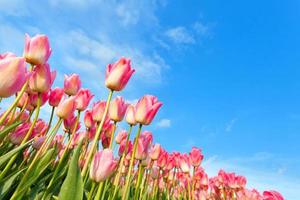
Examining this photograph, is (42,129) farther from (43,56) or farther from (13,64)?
(13,64)

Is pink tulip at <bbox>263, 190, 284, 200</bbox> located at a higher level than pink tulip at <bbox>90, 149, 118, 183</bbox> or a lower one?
lower

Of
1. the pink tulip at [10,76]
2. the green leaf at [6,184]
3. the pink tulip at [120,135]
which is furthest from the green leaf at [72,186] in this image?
the pink tulip at [120,135]

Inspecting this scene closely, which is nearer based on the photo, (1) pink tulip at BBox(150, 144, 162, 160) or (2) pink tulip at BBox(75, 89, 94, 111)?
(2) pink tulip at BBox(75, 89, 94, 111)

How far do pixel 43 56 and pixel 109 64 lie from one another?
0.46 meters

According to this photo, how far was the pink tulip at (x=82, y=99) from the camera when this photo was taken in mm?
2973

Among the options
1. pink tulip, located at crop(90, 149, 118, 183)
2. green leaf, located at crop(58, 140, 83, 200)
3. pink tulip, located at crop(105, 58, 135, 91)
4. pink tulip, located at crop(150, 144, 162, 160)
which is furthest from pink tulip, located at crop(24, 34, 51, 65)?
pink tulip, located at crop(150, 144, 162, 160)

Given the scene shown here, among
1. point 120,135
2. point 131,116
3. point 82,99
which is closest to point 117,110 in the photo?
point 131,116

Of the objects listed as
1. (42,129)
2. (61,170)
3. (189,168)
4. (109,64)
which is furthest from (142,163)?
(189,168)

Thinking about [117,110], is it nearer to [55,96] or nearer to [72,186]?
[55,96]

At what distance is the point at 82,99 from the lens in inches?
117

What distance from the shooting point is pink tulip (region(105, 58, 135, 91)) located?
2.33 metres

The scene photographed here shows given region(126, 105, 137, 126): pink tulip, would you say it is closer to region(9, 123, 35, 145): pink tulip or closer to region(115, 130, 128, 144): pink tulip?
region(9, 123, 35, 145): pink tulip

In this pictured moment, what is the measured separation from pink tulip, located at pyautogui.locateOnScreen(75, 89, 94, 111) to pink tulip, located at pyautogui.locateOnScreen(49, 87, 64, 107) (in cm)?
14

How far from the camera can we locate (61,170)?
2.63m
